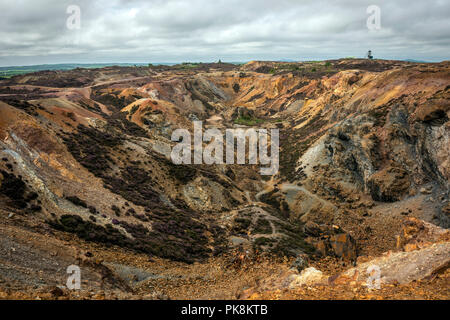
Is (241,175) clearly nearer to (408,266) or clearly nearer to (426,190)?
(426,190)

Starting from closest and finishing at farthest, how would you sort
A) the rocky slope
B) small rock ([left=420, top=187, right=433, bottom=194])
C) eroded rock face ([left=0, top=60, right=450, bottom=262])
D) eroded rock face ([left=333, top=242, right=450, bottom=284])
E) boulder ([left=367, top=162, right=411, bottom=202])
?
eroded rock face ([left=333, top=242, right=450, bottom=284])
the rocky slope
eroded rock face ([left=0, top=60, right=450, bottom=262])
small rock ([left=420, top=187, right=433, bottom=194])
boulder ([left=367, top=162, right=411, bottom=202])

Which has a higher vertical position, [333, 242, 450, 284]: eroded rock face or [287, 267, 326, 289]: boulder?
[333, 242, 450, 284]: eroded rock face

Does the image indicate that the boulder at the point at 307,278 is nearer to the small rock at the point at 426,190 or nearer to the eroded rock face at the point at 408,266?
the eroded rock face at the point at 408,266

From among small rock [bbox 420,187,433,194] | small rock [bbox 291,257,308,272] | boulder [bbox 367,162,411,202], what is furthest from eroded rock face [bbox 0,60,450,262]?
small rock [bbox 291,257,308,272]

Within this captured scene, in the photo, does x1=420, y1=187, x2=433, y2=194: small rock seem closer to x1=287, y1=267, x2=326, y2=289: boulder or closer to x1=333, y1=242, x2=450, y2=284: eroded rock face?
x1=333, y1=242, x2=450, y2=284: eroded rock face

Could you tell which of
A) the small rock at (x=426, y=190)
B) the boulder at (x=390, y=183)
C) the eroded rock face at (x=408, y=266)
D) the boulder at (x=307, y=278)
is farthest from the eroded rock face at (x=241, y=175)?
the eroded rock face at (x=408, y=266)

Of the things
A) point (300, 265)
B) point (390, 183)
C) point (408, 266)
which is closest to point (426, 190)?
point (390, 183)

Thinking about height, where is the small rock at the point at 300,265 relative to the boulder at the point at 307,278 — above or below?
below

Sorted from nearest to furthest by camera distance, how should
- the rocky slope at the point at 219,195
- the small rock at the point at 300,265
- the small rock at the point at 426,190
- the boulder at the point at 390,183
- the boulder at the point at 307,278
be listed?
the boulder at the point at 307,278, the rocky slope at the point at 219,195, the small rock at the point at 300,265, the small rock at the point at 426,190, the boulder at the point at 390,183

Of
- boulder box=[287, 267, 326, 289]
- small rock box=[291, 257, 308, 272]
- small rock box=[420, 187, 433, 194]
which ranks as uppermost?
small rock box=[420, 187, 433, 194]

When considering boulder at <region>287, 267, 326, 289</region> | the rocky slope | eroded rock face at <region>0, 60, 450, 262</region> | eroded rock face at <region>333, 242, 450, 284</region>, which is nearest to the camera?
eroded rock face at <region>333, 242, 450, 284</region>
